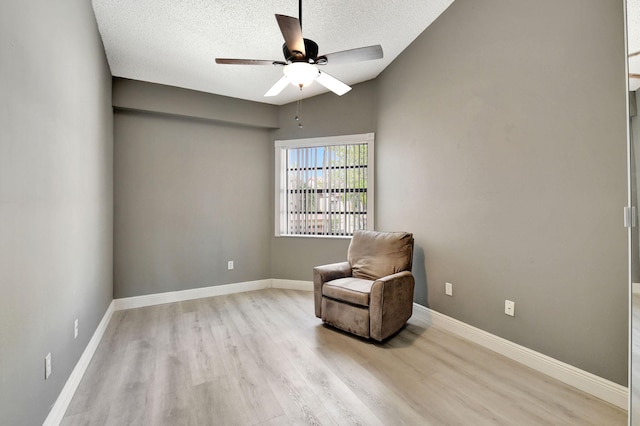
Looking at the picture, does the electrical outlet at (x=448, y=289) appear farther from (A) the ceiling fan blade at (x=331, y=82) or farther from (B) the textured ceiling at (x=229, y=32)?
(B) the textured ceiling at (x=229, y=32)

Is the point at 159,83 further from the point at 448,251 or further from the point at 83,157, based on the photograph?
the point at 448,251

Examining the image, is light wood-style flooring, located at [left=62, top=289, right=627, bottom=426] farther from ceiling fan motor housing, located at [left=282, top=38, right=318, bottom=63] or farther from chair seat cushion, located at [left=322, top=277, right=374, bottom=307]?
ceiling fan motor housing, located at [left=282, top=38, right=318, bottom=63]

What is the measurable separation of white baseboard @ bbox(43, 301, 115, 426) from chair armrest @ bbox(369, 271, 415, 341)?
210 centimetres

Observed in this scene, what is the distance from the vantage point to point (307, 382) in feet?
6.42

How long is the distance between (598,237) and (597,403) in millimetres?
983

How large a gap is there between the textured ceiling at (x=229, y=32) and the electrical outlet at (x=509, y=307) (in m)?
2.65

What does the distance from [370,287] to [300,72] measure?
1.95 metres

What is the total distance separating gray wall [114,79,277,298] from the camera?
3.50m

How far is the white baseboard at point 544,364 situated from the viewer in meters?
1.69

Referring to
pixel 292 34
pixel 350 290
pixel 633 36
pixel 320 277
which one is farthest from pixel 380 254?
pixel 633 36

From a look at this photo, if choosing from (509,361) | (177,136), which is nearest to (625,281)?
(509,361)

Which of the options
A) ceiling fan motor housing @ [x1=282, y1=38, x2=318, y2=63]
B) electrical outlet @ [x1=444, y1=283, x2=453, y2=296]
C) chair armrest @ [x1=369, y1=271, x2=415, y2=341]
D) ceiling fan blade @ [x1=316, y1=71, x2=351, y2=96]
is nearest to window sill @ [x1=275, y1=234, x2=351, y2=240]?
chair armrest @ [x1=369, y1=271, x2=415, y2=341]

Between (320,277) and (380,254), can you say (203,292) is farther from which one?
(380,254)

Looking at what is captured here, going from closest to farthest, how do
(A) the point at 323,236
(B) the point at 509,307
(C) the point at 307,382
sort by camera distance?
1. (C) the point at 307,382
2. (B) the point at 509,307
3. (A) the point at 323,236
